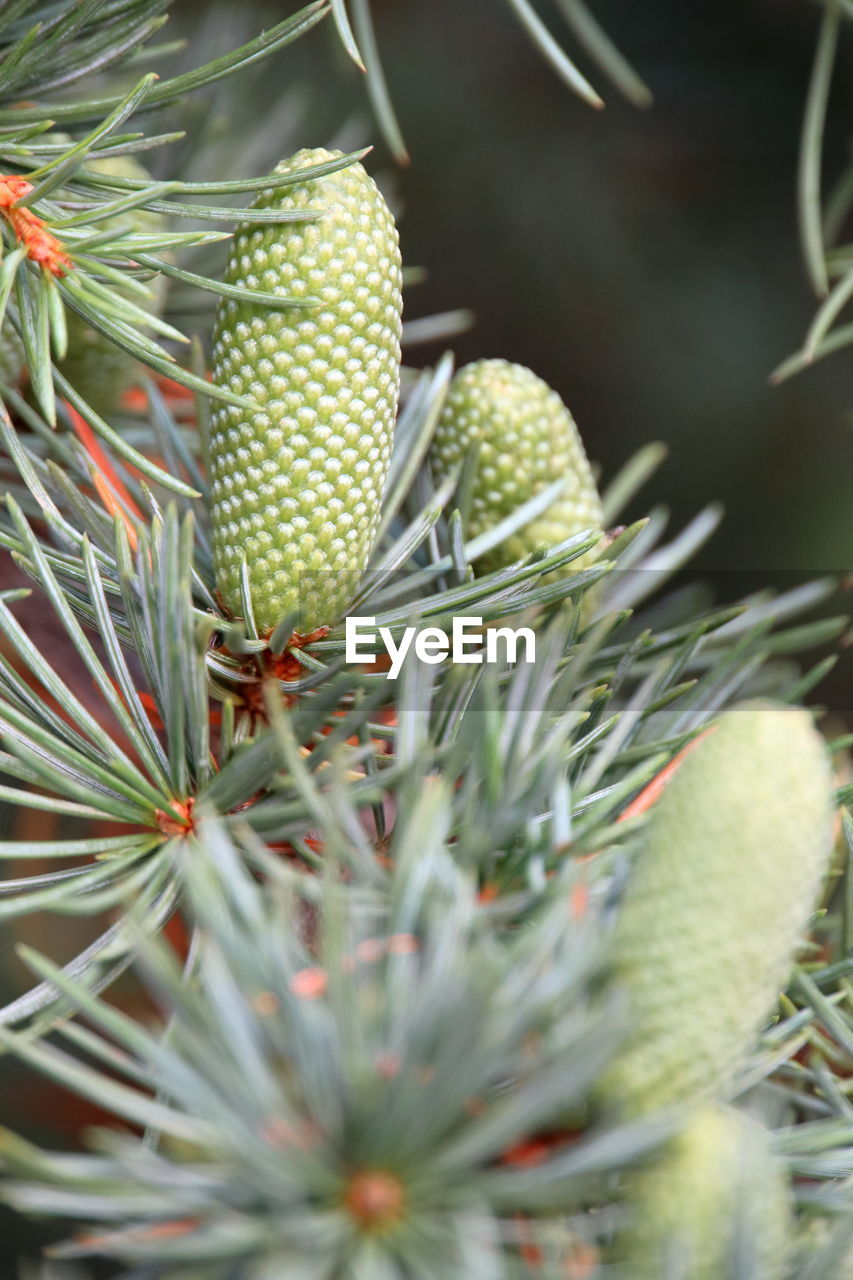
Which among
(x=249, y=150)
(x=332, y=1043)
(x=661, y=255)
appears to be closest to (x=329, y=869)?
(x=332, y=1043)

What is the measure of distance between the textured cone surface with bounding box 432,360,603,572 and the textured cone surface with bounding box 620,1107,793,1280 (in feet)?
0.67

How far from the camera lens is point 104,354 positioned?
39 cm

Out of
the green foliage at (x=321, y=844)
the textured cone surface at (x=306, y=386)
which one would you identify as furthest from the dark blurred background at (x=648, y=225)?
the textured cone surface at (x=306, y=386)

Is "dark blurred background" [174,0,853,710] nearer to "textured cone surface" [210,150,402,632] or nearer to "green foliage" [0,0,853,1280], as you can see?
"green foliage" [0,0,853,1280]

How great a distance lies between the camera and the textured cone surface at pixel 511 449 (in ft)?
1.21

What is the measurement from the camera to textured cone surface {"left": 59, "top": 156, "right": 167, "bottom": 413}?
0.38 m

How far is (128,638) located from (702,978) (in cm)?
18

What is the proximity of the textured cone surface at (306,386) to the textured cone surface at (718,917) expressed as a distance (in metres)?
0.12

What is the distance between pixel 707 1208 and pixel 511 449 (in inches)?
9.4

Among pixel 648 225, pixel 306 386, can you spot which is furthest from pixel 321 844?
pixel 648 225

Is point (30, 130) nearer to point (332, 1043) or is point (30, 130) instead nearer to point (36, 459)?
point (36, 459)

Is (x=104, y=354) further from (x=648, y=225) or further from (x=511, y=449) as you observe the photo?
(x=648, y=225)

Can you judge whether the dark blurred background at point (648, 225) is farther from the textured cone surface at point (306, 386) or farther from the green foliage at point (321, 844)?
the textured cone surface at point (306, 386)

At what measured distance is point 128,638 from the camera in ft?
1.01
